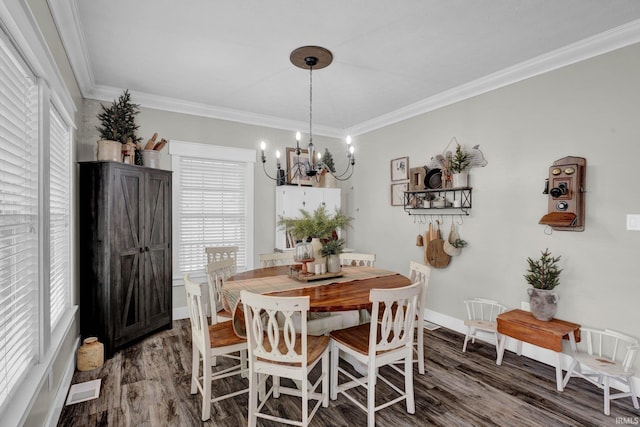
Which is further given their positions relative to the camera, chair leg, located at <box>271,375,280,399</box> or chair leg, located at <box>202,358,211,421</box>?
chair leg, located at <box>271,375,280,399</box>

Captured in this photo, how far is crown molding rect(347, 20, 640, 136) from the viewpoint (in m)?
2.44

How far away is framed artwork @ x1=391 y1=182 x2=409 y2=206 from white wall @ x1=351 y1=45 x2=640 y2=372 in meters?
0.28

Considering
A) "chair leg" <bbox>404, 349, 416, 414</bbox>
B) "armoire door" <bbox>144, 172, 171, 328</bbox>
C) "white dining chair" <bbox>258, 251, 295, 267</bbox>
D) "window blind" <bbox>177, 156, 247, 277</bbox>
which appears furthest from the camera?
"window blind" <bbox>177, 156, 247, 277</bbox>

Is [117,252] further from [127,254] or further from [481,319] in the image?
[481,319]

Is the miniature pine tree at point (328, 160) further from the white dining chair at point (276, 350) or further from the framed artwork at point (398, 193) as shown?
the white dining chair at point (276, 350)

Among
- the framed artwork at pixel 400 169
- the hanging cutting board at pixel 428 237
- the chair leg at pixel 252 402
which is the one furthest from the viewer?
the framed artwork at pixel 400 169

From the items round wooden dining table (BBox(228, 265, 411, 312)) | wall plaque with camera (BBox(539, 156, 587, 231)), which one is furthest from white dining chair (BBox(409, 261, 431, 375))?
wall plaque with camera (BBox(539, 156, 587, 231))

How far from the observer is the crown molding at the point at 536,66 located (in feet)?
8.02

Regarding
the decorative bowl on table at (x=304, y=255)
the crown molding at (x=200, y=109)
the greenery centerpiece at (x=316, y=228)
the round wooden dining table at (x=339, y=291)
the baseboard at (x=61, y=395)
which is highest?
the crown molding at (x=200, y=109)

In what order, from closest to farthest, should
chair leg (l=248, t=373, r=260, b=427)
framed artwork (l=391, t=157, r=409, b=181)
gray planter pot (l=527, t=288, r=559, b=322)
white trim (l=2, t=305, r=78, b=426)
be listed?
1. white trim (l=2, t=305, r=78, b=426)
2. chair leg (l=248, t=373, r=260, b=427)
3. gray planter pot (l=527, t=288, r=559, b=322)
4. framed artwork (l=391, t=157, r=409, b=181)

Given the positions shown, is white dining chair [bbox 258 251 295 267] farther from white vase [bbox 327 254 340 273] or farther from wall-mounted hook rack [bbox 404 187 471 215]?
wall-mounted hook rack [bbox 404 187 471 215]

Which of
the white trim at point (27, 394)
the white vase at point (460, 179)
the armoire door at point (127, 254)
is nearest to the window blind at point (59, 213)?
the armoire door at point (127, 254)

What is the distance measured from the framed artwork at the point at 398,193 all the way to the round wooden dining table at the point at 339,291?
165 centimetres

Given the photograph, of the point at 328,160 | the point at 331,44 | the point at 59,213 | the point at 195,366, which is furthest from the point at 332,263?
the point at 328,160
